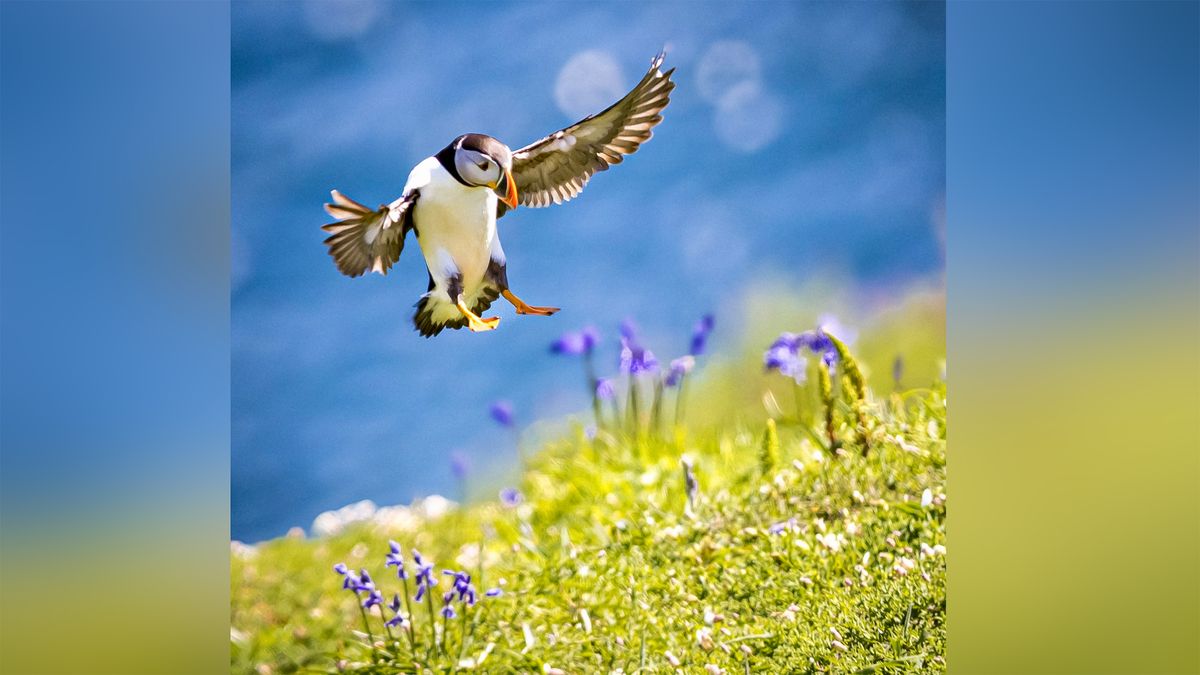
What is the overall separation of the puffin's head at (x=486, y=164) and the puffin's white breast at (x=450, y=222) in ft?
0.07

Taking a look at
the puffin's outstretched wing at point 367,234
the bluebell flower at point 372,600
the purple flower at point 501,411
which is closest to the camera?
the puffin's outstretched wing at point 367,234

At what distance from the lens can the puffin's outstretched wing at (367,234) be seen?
2.12 meters

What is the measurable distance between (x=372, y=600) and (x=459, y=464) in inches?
14.7

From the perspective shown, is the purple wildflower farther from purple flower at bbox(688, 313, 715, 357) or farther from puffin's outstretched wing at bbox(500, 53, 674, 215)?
puffin's outstretched wing at bbox(500, 53, 674, 215)

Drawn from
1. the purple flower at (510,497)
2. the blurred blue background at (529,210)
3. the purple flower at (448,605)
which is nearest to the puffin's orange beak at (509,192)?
the blurred blue background at (529,210)

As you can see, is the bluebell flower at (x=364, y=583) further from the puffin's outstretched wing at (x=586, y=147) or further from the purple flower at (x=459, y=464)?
the puffin's outstretched wing at (x=586, y=147)

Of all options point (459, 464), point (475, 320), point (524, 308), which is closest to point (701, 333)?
point (524, 308)

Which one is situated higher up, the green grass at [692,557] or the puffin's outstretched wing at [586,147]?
the puffin's outstretched wing at [586,147]

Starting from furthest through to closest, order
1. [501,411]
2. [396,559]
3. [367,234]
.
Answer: [501,411], [396,559], [367,234]

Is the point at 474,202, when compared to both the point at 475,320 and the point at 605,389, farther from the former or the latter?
the point at 605,389

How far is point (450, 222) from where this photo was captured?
2.18 m

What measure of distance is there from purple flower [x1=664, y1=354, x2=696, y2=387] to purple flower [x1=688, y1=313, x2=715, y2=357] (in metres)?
0.03
